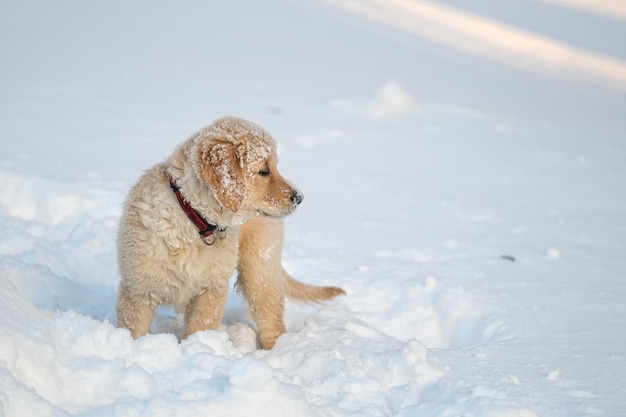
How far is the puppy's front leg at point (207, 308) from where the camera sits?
12.2 feet

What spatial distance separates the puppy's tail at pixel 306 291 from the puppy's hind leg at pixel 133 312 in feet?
3.31

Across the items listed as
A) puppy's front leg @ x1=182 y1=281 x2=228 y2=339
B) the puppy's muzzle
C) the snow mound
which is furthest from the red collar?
the snow mound

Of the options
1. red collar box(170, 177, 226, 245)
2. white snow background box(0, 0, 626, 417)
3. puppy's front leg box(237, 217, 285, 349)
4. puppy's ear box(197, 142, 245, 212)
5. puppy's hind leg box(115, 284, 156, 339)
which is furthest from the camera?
puppy's front leg box(237, 217, 285, 349)

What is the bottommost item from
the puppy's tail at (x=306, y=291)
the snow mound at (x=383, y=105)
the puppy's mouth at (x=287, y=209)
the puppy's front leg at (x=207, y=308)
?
the puppy's tail at (x=306, y=291)

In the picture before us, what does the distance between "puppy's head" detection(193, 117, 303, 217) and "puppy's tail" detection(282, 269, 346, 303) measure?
867 millimetres

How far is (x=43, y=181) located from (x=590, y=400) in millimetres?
4359

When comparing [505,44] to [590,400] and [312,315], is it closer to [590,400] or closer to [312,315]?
[312,315]

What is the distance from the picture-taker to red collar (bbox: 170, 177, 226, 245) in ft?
11.6

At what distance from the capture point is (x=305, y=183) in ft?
23.2

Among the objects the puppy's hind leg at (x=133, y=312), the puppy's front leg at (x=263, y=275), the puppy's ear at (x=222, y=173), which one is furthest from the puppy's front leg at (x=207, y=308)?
the puppy's ear at (x=222, y=173)

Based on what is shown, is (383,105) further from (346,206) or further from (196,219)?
(196,219)

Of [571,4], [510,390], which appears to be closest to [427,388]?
[510,390]

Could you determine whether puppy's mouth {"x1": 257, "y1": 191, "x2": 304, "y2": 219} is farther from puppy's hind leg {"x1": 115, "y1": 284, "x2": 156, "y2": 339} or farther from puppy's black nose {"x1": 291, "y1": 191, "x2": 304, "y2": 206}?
puppy's hind leg {"x1": 115, "y1": 284, "x2": 156, "y2": 339}

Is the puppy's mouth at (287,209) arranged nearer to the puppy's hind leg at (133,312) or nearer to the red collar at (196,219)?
the red collar at (196,219)
